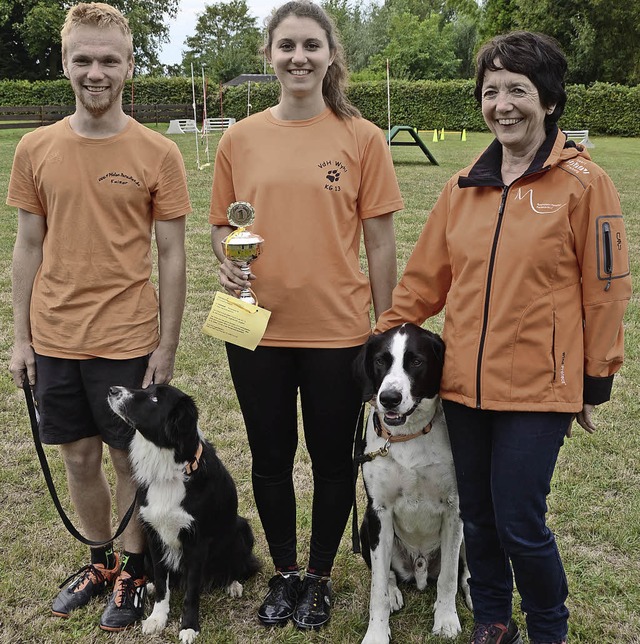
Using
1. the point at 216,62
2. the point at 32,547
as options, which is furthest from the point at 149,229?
the point at 216,62

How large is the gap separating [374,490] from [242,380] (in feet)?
2.06

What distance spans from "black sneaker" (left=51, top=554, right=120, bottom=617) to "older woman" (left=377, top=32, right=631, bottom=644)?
167cm

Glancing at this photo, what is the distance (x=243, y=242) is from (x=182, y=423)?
0.75 meters

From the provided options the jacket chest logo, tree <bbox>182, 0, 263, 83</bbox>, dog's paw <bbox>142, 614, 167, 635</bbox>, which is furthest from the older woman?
tree <bbox>182, 0, 263, 83</bbox>

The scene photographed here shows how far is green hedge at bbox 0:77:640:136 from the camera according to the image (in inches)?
1070

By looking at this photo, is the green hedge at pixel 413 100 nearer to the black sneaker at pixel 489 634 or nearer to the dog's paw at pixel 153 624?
the dog's paw at pixel 153 624

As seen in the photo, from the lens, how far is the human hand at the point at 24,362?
2.56 meters

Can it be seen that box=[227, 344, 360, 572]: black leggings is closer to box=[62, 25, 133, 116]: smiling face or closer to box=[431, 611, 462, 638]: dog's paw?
box=[431, 611, 462, 638]: dog's paw

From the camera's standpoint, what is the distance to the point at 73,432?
8.52 feet

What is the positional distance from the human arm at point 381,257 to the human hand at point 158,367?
81 cm

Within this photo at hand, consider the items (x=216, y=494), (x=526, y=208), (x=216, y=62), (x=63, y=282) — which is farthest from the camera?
(x=216, y=62)

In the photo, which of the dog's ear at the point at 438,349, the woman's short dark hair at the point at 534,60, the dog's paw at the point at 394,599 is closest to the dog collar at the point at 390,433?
the dog's ear at the point at 438,349

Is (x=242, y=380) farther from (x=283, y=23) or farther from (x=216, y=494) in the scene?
(x=283, y=23)

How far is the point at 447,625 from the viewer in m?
2.64
